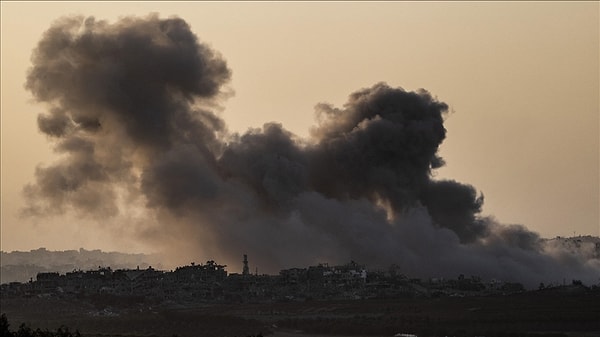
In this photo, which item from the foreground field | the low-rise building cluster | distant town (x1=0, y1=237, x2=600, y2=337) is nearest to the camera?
the foreground field

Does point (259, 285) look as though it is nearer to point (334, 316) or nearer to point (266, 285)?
point (266, 285)

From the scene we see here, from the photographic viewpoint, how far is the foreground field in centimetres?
13262

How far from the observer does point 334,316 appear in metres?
150

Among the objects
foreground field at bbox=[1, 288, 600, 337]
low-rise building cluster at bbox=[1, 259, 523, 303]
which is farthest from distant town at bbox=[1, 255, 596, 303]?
foreground field at bbox=[1, 288, 600, 337]

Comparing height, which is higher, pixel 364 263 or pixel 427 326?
pixel 364 263

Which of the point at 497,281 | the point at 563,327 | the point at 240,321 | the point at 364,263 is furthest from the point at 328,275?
the point at 563,327

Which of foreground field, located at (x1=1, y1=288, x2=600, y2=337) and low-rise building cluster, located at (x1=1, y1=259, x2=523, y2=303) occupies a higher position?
low-rise building cluster, located at (x1=1, y1=259, x2=523, y2=303)

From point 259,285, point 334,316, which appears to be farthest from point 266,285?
point 334,316

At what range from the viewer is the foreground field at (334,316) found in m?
133

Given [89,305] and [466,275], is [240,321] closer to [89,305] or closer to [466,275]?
[89,305]

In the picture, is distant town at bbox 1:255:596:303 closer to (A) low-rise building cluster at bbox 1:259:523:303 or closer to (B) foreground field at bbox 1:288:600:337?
(A) low-rise building cluster at bbox 1:259:523:303

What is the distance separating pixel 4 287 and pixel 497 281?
65.1 metres

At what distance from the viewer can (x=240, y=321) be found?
143125mm

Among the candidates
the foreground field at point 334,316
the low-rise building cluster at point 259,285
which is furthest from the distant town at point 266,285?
the foreground field at point 334,316
